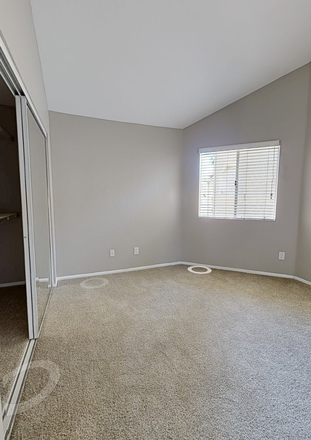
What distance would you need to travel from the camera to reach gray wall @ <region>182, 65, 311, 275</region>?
3.31m

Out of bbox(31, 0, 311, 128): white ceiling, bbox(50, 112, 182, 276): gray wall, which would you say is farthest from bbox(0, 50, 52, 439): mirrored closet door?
bbox(31, 0, 311, 128): white ceiling

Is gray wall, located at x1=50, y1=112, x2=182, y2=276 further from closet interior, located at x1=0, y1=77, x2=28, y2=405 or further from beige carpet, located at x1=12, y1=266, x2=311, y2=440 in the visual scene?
beige carpet, located at x1=12, y1=266, x2=311, y2=440

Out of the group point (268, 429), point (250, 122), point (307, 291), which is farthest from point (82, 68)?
point (307, 291)

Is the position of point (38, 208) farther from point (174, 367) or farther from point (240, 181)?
point (240, 181)

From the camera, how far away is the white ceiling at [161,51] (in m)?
2.09

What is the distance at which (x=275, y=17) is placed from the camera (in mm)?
2332

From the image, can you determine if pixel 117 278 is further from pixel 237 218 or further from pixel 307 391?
pixel 307 391

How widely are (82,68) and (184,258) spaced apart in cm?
315

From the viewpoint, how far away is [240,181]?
3.73 meters

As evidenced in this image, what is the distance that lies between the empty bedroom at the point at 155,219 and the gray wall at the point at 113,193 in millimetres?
24

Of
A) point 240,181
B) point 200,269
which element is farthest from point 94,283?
point 240,181

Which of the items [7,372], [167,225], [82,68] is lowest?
[7,372]

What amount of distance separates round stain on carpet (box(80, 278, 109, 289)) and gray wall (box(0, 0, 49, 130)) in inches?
88.1

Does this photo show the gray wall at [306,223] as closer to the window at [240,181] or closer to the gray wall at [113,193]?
the window at [240,181]
